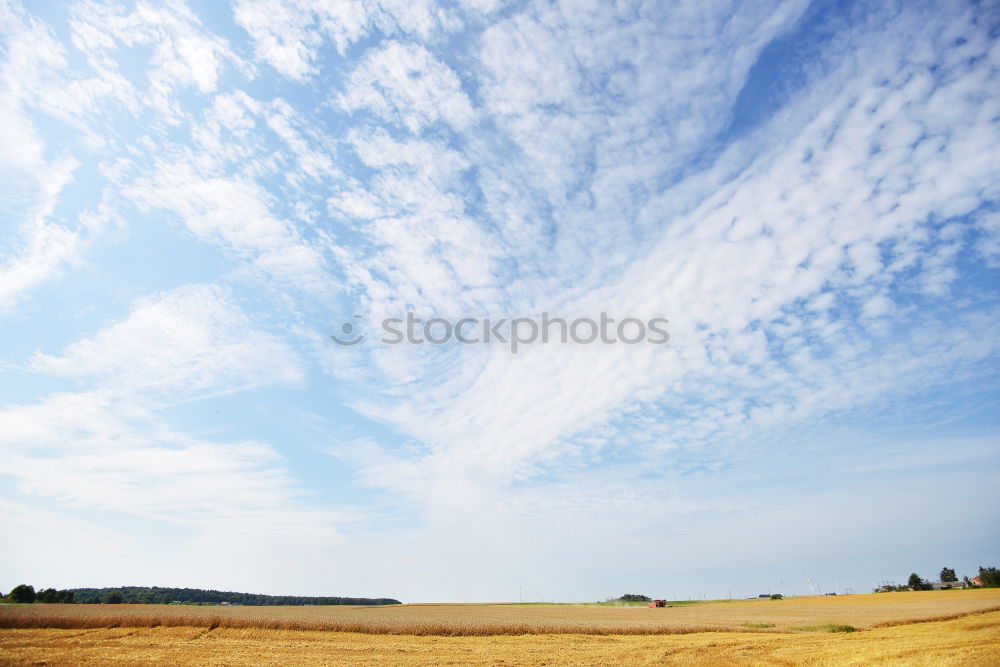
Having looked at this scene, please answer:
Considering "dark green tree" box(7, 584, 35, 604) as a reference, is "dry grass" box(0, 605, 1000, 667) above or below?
Result: below

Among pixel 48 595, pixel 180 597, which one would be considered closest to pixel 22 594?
pixel 48 595

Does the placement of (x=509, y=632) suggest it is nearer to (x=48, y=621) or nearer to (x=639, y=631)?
(x=639, y=631)

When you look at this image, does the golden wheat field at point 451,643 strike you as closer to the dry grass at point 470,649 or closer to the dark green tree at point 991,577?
the dry grass at point 470,649

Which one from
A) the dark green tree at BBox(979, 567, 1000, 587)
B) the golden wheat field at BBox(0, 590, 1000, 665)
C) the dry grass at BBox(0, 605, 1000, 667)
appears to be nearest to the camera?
the dry grass at BBox(0, 605, 1000, 667)

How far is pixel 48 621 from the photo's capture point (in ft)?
128

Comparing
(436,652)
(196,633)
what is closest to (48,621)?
(196,633)

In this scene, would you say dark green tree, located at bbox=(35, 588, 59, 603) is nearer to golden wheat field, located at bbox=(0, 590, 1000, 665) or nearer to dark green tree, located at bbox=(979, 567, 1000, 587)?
golden wheat field, located at bbox=(0, 590, 1000, 665)

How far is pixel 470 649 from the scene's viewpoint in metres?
32.4

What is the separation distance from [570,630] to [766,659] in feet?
74.6

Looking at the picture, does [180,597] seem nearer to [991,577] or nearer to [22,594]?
[22,594]

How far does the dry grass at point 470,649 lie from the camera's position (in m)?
22.3

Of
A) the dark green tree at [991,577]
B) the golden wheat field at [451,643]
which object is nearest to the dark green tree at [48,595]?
the golden wheat field at [451,643]

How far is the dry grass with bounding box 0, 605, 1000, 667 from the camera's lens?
22.3m

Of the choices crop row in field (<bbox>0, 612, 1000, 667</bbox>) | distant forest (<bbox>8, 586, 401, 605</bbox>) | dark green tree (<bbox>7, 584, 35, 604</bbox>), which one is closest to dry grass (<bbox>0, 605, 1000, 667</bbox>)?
crop row in field (<bbox>0, 612, 1000, 667</bbox>)
